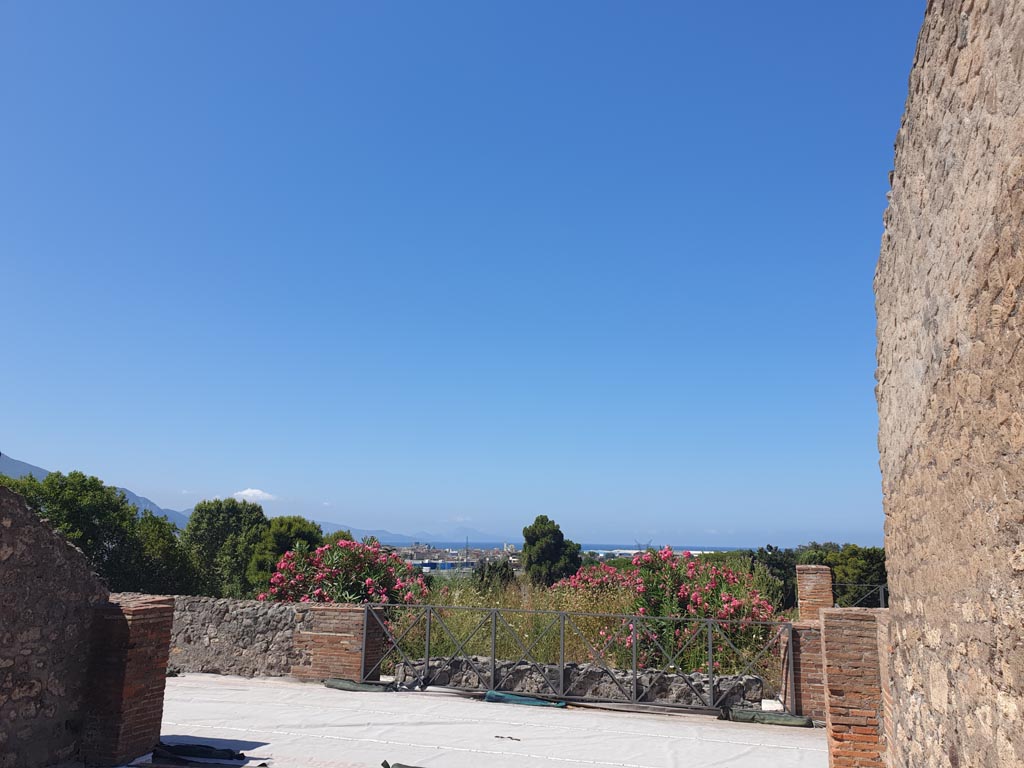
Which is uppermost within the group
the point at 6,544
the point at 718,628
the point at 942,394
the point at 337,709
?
the point at 942,394

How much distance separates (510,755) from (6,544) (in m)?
4.81

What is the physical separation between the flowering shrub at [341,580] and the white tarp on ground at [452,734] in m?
2.66

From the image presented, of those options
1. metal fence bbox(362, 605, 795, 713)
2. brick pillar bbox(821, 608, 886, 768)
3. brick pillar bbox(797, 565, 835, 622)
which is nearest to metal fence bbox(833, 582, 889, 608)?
brick pillar bbox(797, 565, 835, 622)

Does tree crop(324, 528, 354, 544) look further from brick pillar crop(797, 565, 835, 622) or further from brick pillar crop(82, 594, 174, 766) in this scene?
brick pillar crop(797, 565, 835, 622)

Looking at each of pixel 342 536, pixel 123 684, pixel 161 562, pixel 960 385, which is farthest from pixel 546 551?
pixel 960 385

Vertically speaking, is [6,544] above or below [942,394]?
below

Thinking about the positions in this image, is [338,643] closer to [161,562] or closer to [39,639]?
[39,639]

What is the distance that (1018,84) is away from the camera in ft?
7.54

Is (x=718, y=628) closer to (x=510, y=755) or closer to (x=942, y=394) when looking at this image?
(x=510, y=755)

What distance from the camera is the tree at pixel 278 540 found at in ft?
86.6

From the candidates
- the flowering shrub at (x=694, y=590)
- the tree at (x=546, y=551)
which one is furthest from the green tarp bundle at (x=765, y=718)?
the tree at (x=546, y=551)

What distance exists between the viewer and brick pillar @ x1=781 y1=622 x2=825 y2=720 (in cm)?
874

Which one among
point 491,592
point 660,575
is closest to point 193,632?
point 491,592

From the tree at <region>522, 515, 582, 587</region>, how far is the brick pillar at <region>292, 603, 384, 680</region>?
3102 cm
